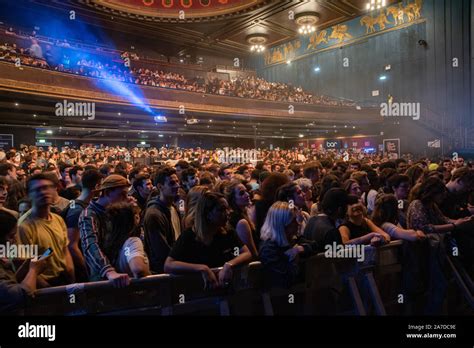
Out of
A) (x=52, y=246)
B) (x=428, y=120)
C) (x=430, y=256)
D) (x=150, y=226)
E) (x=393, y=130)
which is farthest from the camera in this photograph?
(x=393, y=130)

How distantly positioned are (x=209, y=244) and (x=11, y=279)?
4.02 ft

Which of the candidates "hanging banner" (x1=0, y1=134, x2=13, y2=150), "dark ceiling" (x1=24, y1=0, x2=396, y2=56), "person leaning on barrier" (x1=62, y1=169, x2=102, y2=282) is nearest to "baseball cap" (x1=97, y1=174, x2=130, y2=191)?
"person leaning on barrier" (x1=62, y1=169, x2=102, y2=282)

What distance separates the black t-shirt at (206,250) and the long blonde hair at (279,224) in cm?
23

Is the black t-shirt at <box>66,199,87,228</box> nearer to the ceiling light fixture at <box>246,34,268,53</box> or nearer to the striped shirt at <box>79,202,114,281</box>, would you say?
the striped shirt at <box>79,202,114,281</box>

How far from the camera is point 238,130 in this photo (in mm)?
21641

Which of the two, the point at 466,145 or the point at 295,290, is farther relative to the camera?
the point at 466,145

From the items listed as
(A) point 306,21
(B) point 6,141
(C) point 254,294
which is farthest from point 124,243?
(A) point 306,21

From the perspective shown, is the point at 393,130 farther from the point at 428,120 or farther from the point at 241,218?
the point at 241,218

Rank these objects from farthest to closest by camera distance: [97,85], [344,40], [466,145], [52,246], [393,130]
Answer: [344,40] → [393,130] → [466,145] → [97,85] → [52,246]

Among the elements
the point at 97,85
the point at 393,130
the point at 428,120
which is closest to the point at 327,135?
the point at 393,130

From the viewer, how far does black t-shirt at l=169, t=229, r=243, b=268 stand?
239cm

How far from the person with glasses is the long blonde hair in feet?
4.94

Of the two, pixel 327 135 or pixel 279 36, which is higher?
pixel 279 36

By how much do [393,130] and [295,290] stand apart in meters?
23.9
